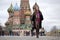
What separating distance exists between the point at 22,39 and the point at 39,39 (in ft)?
0.87

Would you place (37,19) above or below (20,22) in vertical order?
above

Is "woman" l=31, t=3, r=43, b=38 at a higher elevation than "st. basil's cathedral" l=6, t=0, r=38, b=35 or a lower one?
higher

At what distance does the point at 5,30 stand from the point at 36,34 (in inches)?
39.0

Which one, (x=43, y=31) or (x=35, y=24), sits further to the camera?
(x=43, y=31)

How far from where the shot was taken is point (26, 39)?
3779 mm

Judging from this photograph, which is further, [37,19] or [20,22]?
[20,22]

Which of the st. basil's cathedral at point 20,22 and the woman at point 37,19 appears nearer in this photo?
the woman at point 37,19

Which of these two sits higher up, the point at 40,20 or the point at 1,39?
the point at 40,20

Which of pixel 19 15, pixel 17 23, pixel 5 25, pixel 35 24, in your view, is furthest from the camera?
pixel 19 15

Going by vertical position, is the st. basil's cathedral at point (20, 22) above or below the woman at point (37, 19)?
below

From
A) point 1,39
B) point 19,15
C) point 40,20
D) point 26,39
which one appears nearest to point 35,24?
point 40,20

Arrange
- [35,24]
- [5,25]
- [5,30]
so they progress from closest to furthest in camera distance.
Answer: [35,24] < [5,30] < [5,25]

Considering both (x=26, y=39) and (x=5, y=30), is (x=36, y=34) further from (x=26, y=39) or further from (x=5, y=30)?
(x=5, y=30)

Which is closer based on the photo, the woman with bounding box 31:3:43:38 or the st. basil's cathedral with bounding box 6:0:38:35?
the woman with bounding box 31:3:43:38
